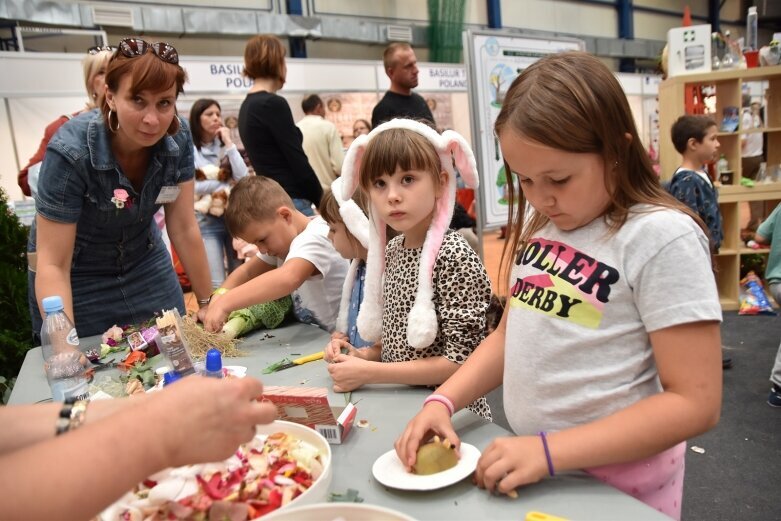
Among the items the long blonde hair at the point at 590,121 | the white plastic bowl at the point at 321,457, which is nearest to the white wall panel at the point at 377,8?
the long blonde hair at the point at 590,121

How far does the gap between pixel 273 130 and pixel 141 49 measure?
126 cm

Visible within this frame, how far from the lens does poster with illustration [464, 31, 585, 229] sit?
139 inches

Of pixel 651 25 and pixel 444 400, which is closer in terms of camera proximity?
pixel 444 400

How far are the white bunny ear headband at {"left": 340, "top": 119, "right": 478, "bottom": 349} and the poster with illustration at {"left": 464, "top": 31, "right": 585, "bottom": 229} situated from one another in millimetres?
2060

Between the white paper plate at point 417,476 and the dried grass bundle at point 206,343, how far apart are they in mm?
933

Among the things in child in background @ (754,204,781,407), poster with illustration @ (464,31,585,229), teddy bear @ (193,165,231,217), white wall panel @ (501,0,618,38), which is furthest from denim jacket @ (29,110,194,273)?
white wall panel @ (501,0,618,38)

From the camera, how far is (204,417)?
2.05 feet

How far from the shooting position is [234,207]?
2.08 meters

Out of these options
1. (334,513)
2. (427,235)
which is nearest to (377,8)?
(427,235)

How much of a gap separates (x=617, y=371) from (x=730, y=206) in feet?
14.2

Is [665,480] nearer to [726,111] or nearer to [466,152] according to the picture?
[466,152]

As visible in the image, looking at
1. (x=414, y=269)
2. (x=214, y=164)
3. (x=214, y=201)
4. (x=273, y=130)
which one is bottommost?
(x=414, y=269)

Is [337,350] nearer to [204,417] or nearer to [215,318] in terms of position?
[215,318]

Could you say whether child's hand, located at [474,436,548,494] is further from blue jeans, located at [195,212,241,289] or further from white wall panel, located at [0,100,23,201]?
white wall panel, located at [0,100,23,201]
